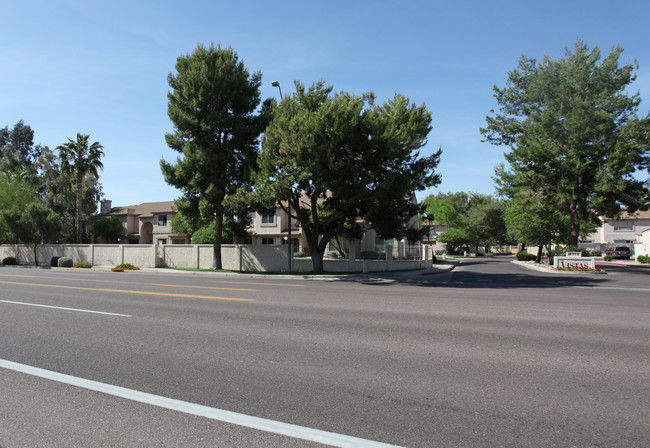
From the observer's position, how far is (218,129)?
28297mm

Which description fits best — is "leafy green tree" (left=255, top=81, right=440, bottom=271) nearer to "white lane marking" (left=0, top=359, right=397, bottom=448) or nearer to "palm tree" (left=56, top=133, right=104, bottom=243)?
"white lane marking" (left=0, top=359, right=397, bottom=448)

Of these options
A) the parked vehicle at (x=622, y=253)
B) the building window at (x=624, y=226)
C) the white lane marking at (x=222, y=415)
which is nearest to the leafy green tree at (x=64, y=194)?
the white lane marking at (x=222, y=415)

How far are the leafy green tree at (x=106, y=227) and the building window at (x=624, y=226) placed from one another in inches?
2958

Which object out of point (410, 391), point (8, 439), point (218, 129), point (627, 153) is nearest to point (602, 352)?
point (410, 391)

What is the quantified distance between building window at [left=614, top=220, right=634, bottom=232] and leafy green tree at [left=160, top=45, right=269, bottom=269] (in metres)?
67.3

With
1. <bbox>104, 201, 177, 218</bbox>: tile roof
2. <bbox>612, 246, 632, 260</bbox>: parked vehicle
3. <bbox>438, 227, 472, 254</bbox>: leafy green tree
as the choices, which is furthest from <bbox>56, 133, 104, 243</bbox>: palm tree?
<bbox>612, 246, 632, 260</bbox>: parked vehicle

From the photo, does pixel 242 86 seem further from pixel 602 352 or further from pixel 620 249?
pixel 620 249

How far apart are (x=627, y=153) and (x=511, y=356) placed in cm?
3225

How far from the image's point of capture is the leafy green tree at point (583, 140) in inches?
1268

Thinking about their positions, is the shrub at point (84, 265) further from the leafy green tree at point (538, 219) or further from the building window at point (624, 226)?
the building window at point (624, 226)

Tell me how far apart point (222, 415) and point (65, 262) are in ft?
125

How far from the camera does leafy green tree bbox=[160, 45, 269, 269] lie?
27.0m

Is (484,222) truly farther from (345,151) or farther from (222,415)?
(222,415)

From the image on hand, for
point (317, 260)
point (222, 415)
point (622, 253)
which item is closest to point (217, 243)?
point (317, 260)
